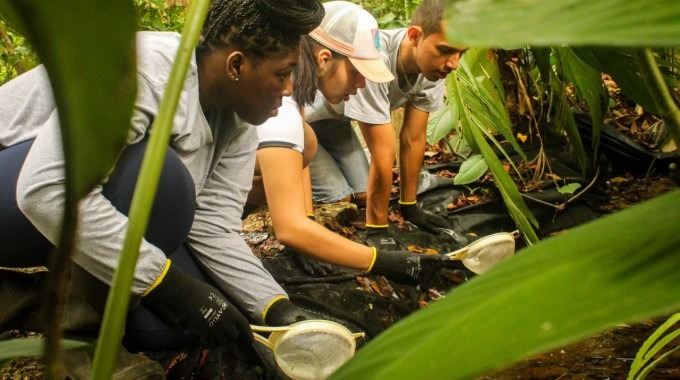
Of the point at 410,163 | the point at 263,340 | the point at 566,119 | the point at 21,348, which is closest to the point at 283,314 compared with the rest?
the point at 263,340

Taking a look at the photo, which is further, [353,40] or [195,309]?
[353,40]

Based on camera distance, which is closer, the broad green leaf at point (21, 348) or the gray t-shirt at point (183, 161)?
the broad green leaf at point (21, 348)

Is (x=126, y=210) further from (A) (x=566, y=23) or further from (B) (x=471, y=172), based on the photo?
(B) (x=471, y=172)

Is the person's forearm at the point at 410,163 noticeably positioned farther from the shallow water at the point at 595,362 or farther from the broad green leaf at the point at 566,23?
the broad green leaf at the point at 566,23

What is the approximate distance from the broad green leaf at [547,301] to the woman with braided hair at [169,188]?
749 millimetres

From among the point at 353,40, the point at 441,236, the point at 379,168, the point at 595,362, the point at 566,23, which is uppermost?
the point at 566,23

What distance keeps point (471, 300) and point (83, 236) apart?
0.85 metres

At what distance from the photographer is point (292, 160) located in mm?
1413

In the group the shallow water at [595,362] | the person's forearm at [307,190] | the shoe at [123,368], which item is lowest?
the shallow water at [595,362]

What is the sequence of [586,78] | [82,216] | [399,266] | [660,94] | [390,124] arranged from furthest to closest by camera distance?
[390,124] < [586,78] < [399,266] < [82,216] < [660,94]

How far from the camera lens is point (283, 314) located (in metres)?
1.22

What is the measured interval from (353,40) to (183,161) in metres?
0.62

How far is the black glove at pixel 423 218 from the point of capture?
2.14 m

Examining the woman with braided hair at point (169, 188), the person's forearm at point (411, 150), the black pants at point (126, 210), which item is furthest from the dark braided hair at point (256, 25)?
the person's forearm at point (411, 150)
